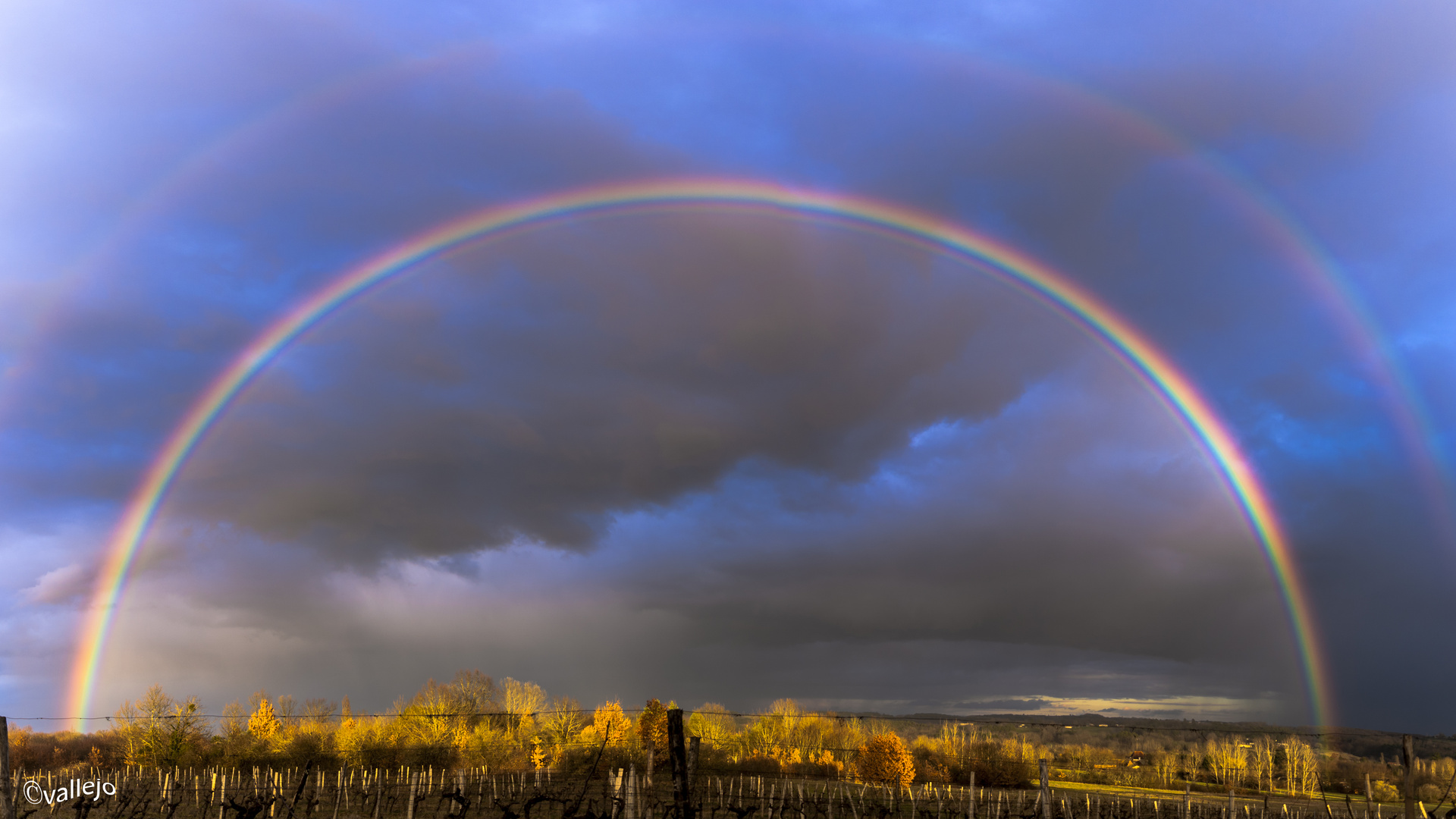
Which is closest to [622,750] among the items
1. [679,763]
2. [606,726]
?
[606,726]

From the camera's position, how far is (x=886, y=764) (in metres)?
69.9

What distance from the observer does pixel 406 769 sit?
77.1 metres

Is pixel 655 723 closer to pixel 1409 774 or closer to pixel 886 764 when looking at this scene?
pixel 886 764

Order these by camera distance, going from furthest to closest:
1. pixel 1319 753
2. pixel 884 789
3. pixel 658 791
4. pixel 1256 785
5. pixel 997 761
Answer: pixel 1319 753, pixel 1256 785, pixel 997 761, pixel 884 789, pixel 658 791

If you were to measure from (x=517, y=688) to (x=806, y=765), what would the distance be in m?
51.2

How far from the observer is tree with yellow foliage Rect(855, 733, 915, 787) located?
6944 centimetres

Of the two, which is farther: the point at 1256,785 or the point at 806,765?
the point at 1256,785

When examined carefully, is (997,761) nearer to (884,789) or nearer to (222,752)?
(884,789)

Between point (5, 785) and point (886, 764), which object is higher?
point (5, 785)

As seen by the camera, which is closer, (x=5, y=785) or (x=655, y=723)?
(x=5, y=785)

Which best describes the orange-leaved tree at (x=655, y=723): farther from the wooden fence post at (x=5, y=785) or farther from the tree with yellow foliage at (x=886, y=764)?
the wooden fence post at (x=5, y=785)

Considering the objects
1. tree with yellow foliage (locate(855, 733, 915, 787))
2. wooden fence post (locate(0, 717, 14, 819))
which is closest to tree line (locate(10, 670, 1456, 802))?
tree with yellow foliage (locate(855, 733, 915, 787))

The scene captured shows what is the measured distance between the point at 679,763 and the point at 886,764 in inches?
2369

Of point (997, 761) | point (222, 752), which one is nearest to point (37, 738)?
point (222, 752)
